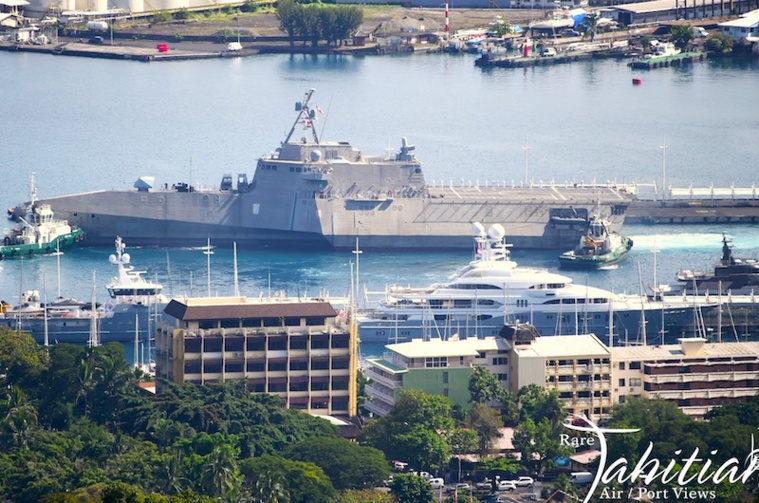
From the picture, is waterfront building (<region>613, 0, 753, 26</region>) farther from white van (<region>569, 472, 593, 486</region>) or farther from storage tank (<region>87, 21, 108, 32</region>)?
white van (<region>569, 472, 593, 486</region>)

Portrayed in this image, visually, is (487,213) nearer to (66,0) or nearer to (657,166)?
(657,166)

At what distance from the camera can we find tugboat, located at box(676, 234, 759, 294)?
249 feet

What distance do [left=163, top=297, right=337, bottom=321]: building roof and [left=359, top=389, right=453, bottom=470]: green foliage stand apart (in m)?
4.11

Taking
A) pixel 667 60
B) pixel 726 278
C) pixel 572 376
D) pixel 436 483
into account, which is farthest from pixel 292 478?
pixel 667 60

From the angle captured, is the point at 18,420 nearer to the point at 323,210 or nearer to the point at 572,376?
the point at 572,376

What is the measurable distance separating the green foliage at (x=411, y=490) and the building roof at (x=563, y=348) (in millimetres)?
8808

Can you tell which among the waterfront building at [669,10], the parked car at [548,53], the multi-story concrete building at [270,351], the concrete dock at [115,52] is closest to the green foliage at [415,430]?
the multi-story concrete building at [270,351]

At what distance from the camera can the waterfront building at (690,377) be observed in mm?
62125

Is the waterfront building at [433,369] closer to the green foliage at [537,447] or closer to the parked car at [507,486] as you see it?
the green foliage at [537,447]

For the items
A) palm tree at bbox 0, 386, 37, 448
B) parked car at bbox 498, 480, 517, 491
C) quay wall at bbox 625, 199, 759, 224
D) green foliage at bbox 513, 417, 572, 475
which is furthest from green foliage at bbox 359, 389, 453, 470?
quay wall at bbox 625, 199, 759, 224

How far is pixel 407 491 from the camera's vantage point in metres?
54.0

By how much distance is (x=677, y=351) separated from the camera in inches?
2509

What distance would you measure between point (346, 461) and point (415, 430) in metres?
2.88

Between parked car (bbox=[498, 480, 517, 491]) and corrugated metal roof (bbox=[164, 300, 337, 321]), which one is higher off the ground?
corrugated metal roof (bbox=[164, 300, 337, 321])
